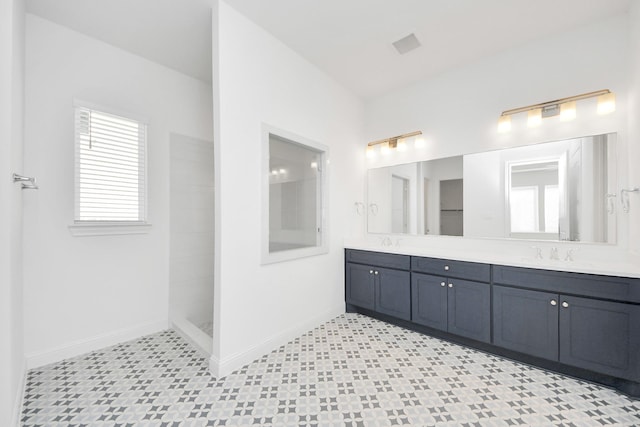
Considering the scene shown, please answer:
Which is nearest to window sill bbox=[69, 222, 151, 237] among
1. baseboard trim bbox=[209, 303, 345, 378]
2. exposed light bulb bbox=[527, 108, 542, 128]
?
baseboard trim bbox=[209, 303, 345, 378]

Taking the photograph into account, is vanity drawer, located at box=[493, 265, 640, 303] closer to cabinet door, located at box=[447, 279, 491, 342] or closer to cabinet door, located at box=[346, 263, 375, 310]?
cabinet door, located at box=[447, 279, 491, 342]

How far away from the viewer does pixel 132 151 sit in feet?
8.59

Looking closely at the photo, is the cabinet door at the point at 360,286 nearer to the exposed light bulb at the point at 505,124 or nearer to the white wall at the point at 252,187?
the white wall at the point at 252,187

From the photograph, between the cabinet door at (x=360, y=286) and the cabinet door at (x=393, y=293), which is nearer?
the cabinet door at (x=393, y=293)

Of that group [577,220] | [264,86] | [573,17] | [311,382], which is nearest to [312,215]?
[264,86]

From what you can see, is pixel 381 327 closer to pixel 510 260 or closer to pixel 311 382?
pixel 311 382

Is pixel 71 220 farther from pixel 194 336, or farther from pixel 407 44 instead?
pixel 407 44

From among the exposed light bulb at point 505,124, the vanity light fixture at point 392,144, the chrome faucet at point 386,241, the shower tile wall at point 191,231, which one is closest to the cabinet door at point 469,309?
the chrome faucet at point 386,241

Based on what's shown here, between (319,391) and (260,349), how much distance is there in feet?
2.24

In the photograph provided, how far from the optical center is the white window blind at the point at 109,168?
2.33m

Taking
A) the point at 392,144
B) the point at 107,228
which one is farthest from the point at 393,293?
the point at 107,228

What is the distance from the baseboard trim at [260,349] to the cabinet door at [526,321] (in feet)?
5.34

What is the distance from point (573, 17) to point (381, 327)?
322 centimetres

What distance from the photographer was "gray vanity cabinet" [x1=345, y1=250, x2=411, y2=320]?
280 centimetres
